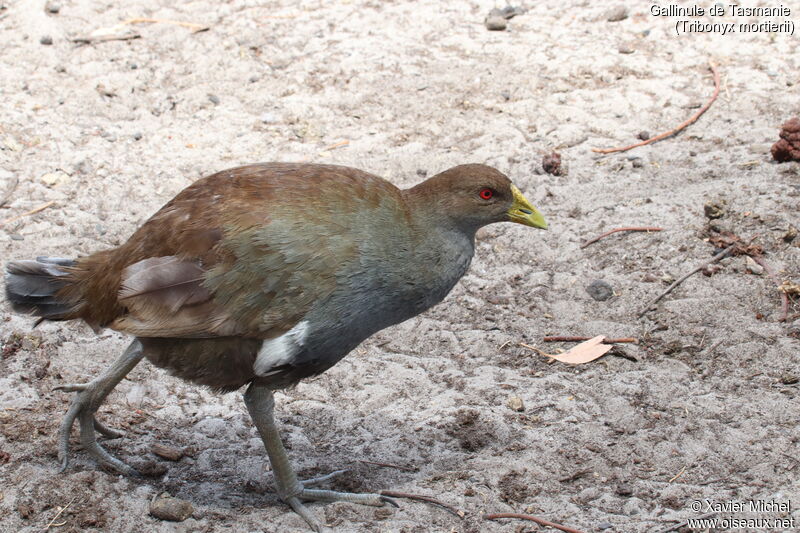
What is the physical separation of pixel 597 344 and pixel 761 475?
4.70ft

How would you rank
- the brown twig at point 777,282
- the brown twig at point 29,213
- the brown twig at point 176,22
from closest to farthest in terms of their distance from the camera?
1. the brown twig at point 777,282
2. the brown twig at point 29,213
3. the brown twig at point 176,22

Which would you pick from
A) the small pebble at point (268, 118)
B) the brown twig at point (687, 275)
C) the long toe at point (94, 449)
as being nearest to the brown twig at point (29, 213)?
the small pebble at point (268, 118)

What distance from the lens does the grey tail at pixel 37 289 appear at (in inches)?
171

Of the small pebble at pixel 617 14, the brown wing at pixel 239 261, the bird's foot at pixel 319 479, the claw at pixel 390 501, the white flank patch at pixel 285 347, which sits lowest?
the bird's foot at pixel 319 479

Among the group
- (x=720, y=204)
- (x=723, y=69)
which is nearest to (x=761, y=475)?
(x=720, y=204)

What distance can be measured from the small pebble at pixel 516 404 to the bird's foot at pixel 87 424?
80.1 inches

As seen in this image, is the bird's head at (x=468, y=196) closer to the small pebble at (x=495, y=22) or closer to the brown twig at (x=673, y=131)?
the brown twig at (x=673, y=131)

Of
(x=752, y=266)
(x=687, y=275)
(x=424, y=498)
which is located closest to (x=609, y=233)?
(x=687, y=275)

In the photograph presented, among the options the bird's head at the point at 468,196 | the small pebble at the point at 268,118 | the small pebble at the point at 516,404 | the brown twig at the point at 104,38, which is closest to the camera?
the bird's head at the point at 468,196

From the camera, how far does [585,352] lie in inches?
210

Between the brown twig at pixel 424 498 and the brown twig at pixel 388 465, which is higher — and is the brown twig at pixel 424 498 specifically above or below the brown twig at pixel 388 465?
above

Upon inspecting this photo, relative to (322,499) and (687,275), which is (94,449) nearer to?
(322,499)

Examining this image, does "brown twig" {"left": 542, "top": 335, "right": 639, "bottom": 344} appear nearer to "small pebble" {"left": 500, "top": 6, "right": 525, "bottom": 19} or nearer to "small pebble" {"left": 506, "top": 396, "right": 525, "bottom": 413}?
"small pebble" {"left": 506, "top": 396, "right": 525, "bottom": 413}

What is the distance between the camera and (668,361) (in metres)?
5.16
